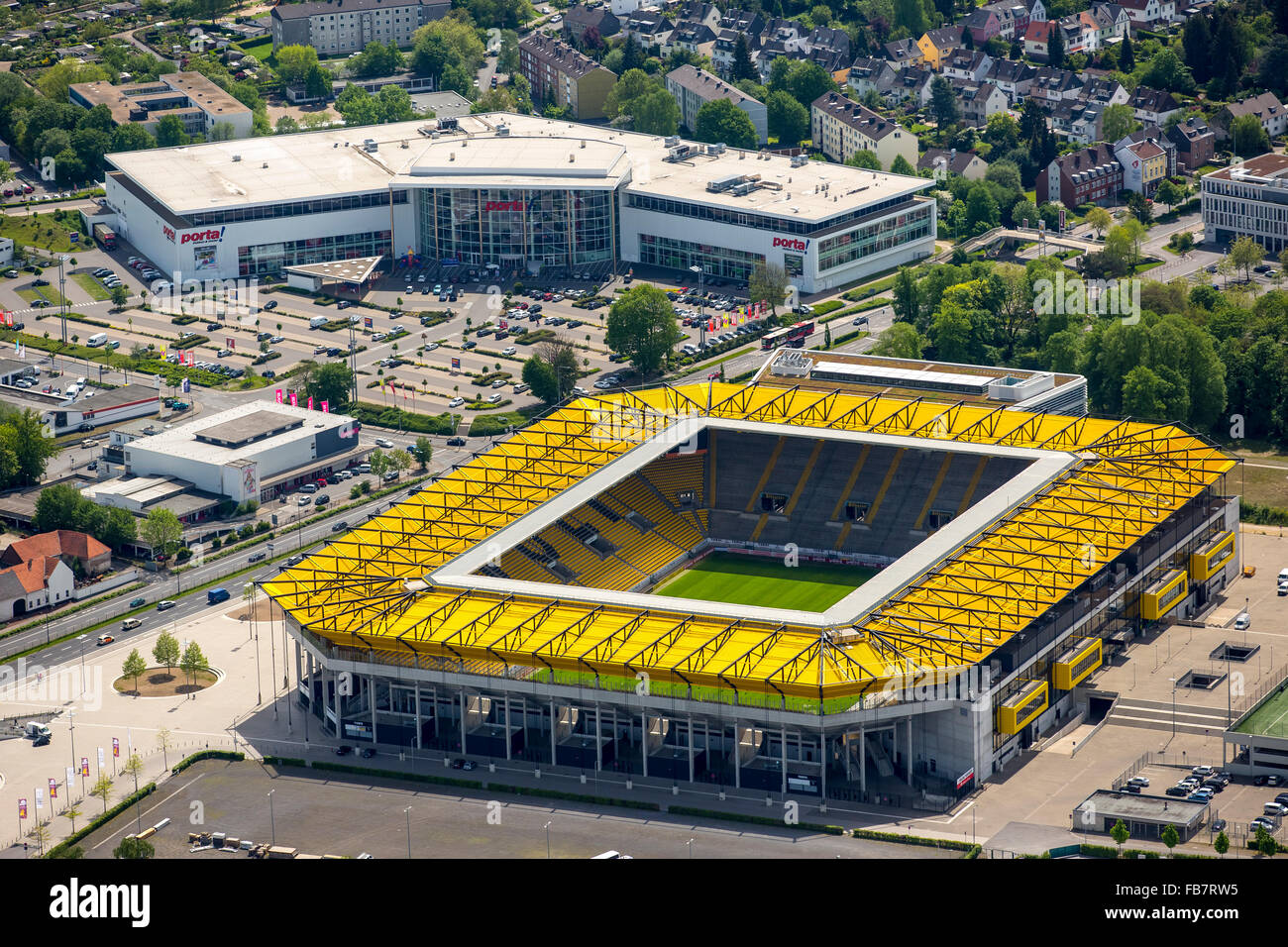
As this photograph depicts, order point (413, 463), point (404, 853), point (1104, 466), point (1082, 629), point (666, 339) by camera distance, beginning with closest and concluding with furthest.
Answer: point (404, 853), point (1082, 629), point (1104, 466), point (413, 463), point (666, 339)

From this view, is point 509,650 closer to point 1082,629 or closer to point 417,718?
point 417,718

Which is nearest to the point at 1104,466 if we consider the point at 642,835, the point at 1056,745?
the point at 1056,745

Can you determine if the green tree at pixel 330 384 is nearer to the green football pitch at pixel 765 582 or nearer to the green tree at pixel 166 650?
the green football pitch at pixel 765 582

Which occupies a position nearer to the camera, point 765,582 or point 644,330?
point 765,582

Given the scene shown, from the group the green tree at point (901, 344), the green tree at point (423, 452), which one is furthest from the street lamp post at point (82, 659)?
the green tree at point (901, 344)

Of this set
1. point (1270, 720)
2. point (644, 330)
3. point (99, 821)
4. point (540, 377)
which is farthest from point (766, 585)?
point (99, 821)

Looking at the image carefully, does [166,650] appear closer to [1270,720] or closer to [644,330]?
[644,330]
